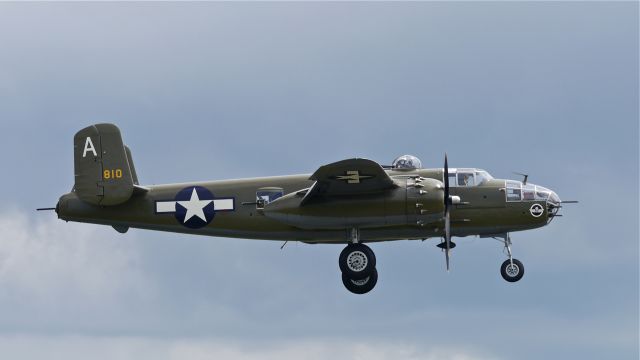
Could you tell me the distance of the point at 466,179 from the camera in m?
22.8

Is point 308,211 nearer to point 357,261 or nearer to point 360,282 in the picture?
point 357,261

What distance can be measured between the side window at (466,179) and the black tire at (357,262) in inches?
A: 106

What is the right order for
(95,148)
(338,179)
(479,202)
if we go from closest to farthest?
(338,179)
(479,202)
(95,148)

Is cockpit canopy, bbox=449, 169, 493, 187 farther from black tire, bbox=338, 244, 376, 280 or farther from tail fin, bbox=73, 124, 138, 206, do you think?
tail fin, bbox=73, 124, 138, 206

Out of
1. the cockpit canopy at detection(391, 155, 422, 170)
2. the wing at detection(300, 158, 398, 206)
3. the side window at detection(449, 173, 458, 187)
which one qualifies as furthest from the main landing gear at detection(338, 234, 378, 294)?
the side window at detection(449, 173, 458, 187)

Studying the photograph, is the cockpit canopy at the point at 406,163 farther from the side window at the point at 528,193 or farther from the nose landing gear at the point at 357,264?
the side window at the point at 528,193

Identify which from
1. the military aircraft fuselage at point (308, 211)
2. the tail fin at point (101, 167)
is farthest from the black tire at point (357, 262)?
the tail fin at point (101, 167)

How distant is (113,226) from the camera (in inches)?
944

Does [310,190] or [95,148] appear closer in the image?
[310,190]

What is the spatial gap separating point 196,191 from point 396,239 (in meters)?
4.91

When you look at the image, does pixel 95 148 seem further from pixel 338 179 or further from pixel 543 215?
pixel 543 215

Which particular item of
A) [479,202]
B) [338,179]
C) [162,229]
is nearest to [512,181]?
[479,202]

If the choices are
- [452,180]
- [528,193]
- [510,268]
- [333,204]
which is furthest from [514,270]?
[333,204]

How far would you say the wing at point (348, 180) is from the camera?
67.5ft
